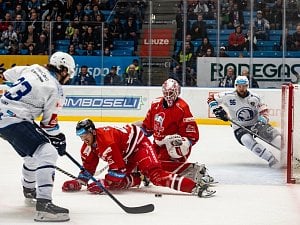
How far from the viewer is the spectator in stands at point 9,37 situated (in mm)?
11863

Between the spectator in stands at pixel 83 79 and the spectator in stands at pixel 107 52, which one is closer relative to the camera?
the spectator in stands at pixel 83 79

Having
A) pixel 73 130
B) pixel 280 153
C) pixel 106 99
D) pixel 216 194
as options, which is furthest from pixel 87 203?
pixel 106 99

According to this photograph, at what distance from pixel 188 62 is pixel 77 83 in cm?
174

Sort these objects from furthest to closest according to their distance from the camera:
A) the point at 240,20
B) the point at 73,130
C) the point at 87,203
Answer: the point at 240,20 → the point at 73,130 → the point at 87,203

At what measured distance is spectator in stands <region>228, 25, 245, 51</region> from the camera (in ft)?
37.8

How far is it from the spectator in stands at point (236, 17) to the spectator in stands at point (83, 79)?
7.59ft

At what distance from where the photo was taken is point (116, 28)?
12531 millimetres

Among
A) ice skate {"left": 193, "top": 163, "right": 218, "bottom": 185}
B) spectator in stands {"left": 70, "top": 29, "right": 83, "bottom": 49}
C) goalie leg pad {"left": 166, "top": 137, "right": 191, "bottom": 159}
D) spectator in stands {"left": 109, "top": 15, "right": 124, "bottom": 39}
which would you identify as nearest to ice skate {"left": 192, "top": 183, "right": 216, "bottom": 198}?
ice skate {"left": 193, "top": 163, "right": 218, "bottom": 185}

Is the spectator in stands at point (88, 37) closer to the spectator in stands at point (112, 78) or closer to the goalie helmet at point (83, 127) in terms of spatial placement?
the spectator in stands at point (112, 78)

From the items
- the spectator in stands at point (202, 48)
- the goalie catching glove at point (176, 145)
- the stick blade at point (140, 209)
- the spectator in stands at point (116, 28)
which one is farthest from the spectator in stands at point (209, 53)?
the stick blade at point (140, 209)

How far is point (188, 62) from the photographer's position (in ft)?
37.7

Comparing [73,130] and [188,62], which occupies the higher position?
[188,62]

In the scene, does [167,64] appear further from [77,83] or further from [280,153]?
[280,153]

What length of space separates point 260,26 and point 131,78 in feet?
7.30
